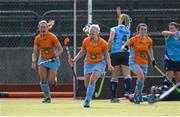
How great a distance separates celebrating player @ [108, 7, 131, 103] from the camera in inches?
742

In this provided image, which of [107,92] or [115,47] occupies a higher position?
[115,47]

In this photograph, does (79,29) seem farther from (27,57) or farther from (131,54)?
(131,54)

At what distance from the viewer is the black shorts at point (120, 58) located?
19.0 metres

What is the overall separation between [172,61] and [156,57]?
310 cm

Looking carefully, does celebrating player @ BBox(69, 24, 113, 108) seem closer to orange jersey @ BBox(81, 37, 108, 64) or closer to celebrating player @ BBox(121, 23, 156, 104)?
orange jersey @ BBox(81, 37, 108, 64)

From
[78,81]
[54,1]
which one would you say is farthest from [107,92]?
[54,1]

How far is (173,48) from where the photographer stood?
19.0 m

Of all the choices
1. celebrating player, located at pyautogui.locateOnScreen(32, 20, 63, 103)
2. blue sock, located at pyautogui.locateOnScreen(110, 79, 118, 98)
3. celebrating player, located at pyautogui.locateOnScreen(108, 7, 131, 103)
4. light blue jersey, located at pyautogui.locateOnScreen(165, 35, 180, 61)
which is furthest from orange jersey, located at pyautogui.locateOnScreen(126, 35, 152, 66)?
celebrating player, located at pyautogui.locateOnScreen(32, 20, 63, 103)

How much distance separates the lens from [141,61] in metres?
17.8

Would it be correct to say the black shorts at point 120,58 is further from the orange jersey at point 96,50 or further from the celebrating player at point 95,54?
the orange jersey at point 96,50

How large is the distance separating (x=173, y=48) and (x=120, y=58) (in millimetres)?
1329

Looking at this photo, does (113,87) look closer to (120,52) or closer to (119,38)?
→ (120,52)

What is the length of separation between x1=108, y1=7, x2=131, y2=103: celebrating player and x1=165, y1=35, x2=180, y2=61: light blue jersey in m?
1.01

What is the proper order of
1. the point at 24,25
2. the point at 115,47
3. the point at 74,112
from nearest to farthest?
the point at 74,112 < the point at 115,47 < the point at 24,25
